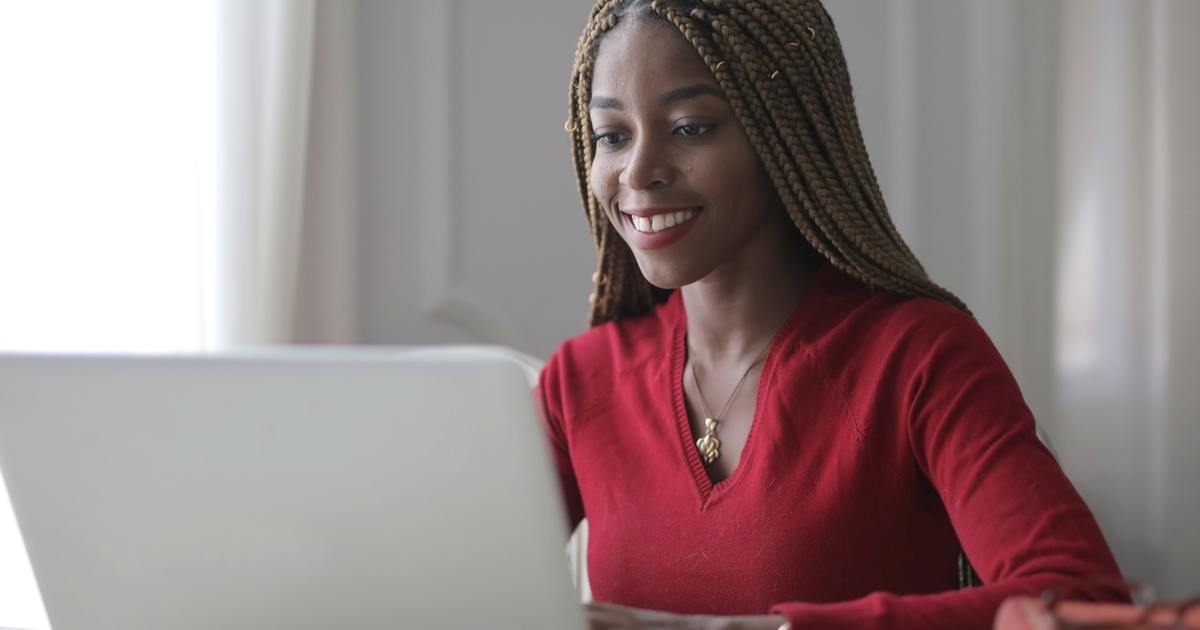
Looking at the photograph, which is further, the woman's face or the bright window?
the bright window

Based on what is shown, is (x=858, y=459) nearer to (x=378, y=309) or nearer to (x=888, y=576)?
(x=888, y=576)

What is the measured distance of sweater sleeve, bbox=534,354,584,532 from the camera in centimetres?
138

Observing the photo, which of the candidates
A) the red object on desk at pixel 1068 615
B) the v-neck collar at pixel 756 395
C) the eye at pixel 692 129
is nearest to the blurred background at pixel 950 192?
the v-neck collar at pixel 756 395

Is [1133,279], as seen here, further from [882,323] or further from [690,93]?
[690,93]

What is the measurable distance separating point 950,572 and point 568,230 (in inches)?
42.9

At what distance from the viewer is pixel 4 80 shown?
1394mm

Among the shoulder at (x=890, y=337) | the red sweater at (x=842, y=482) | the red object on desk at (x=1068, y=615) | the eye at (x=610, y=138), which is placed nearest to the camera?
the red object on desk at (x=1068, y=615)

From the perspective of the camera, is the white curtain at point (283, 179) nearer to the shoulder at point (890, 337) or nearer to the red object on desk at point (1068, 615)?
the shoulder at point (890, 337)

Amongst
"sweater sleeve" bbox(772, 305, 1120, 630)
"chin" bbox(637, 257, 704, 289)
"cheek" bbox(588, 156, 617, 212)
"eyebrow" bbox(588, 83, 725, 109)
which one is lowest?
"sweater sleeve" bbox(772, 305, 1120, 630)

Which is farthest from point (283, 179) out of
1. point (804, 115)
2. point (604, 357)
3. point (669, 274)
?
point (804, 115)

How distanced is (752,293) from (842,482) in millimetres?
228

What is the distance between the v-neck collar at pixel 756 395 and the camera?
119cm

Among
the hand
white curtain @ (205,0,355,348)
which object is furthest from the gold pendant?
white curtain @ (205,0,355,348)

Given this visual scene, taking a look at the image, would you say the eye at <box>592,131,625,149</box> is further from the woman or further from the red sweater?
the red sweater
